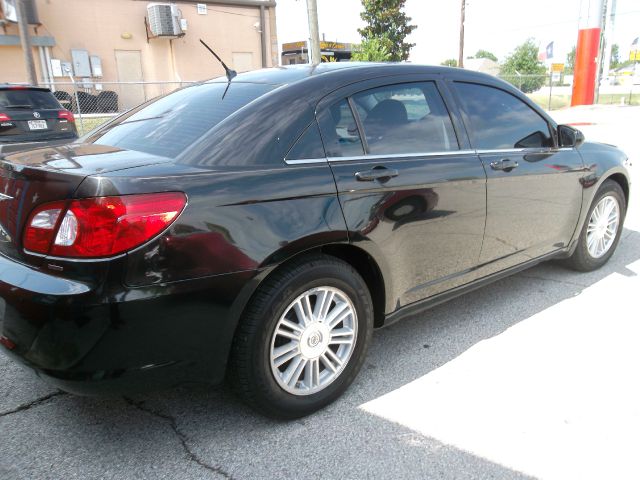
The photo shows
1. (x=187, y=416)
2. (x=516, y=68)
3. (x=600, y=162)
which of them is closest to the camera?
(x=187, y=416)

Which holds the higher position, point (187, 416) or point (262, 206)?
point (262, 206)

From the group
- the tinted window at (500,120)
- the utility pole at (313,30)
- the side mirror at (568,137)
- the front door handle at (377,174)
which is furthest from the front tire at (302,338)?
the utility pole at (313,30)

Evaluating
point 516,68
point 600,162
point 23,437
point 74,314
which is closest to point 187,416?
point 23,437

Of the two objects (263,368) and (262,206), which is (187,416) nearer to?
(263,368)

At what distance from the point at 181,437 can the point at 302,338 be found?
71 centimetres

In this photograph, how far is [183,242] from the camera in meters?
2.03

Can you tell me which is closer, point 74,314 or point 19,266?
point 74,314

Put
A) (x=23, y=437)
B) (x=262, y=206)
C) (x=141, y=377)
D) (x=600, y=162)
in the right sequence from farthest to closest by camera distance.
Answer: (x=600, y=162)
(x=23, y=437)
(x=262, y=206)
(x=141, y=377)

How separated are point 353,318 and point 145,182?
1.22 metres

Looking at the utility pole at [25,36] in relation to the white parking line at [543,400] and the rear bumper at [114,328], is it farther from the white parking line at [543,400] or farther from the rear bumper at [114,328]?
the white parking line at [543,400]

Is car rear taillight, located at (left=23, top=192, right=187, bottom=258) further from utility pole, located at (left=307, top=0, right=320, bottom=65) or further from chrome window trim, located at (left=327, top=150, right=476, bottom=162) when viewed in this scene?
utility pole, located at (left=307, top=0, right=320, bottom=65)

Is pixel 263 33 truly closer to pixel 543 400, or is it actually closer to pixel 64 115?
pixel 64 115

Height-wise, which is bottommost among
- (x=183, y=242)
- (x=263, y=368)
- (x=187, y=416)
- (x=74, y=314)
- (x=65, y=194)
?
(x=187, y=416)

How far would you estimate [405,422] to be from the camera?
2523 millimetres
